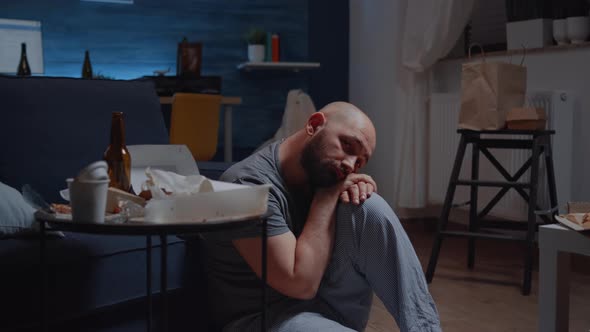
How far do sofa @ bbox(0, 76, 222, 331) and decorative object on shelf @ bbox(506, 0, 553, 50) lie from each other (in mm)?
2229

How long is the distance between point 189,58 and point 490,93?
9.11 ft

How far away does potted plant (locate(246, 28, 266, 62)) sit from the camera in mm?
5547

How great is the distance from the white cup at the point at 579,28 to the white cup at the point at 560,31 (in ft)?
0.25

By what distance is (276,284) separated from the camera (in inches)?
64.8

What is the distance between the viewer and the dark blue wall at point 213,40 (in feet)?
17.4

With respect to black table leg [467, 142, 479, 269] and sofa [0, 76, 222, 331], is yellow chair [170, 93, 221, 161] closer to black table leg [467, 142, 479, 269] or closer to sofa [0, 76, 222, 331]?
sofa [0, 76, 222, 331]

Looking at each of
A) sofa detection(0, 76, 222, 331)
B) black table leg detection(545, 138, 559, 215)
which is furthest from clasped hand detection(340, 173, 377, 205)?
black table leg detection(545, 138, 559, 215)

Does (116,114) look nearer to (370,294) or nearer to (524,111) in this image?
(370,294)

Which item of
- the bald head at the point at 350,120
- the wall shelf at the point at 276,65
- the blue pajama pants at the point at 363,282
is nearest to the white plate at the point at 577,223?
the blue pajama pants at the point at 363,282

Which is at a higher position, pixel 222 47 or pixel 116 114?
pixel 222 47

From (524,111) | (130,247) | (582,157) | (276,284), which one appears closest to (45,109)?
(130,247)

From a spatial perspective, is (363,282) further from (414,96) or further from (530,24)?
(414,96)

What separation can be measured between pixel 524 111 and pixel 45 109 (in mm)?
1992

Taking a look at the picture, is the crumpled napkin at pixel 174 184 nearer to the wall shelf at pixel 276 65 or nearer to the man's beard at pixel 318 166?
the man's beard at pixel 318 166
